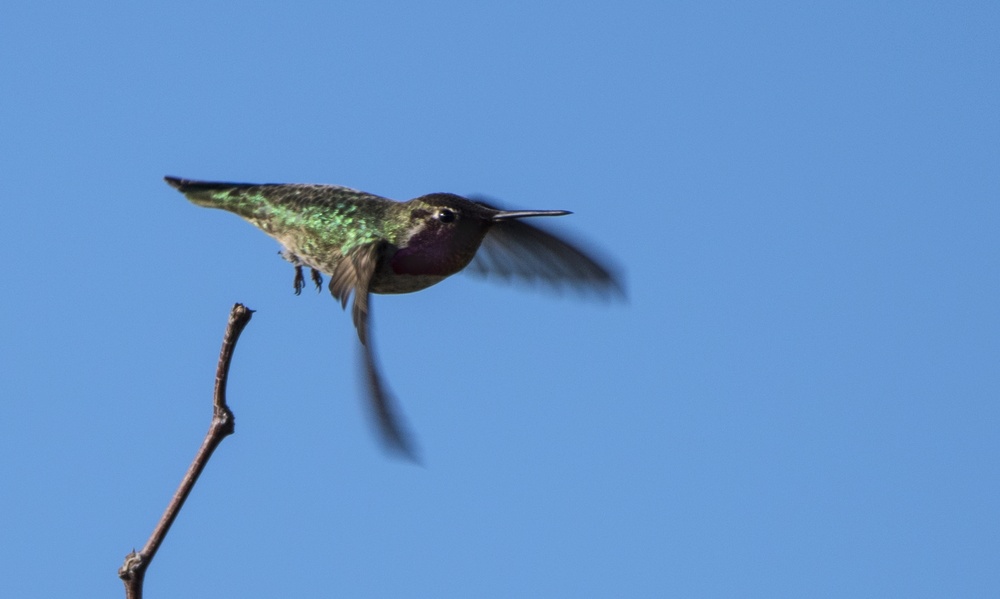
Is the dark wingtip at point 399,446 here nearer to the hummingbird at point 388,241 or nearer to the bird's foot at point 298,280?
the hummingbird at point 388,241

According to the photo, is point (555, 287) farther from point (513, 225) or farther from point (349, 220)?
point (349, 220)

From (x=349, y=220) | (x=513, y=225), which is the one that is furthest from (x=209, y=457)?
(x=513, y=225)

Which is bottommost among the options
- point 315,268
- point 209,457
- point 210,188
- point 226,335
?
point 209,457

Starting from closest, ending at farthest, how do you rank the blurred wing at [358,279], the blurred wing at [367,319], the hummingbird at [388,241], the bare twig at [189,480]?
1. the bare twig at [189,480]
2. the blurred wing at [367,319]
3. the blurred wing at [358,279]
4. the hummingbird at [388,241]

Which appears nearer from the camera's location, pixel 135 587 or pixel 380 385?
pixel 135 587

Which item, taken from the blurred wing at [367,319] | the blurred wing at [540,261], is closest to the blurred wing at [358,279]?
the blurred wing at [367,319]

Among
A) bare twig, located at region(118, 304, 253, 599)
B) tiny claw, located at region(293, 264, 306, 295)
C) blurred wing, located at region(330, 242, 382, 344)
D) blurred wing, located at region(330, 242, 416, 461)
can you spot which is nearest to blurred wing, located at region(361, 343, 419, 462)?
blurred wing, located at region(330, 242, 416, 461)

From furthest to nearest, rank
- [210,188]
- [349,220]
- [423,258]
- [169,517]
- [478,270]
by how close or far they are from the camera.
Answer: [478,270]
[210,188]
[349,220]
[423,258]
[169,517]

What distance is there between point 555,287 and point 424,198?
1845mm

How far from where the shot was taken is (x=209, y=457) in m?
3.64

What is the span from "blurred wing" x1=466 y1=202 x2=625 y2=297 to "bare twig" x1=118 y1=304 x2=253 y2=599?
13.3ft

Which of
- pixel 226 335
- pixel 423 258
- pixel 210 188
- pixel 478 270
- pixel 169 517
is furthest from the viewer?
pixel 478 270

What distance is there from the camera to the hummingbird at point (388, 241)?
6.63m

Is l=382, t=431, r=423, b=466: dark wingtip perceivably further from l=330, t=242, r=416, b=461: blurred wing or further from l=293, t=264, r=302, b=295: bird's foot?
l=293, t=264, r=302, b=295: bird's foot
